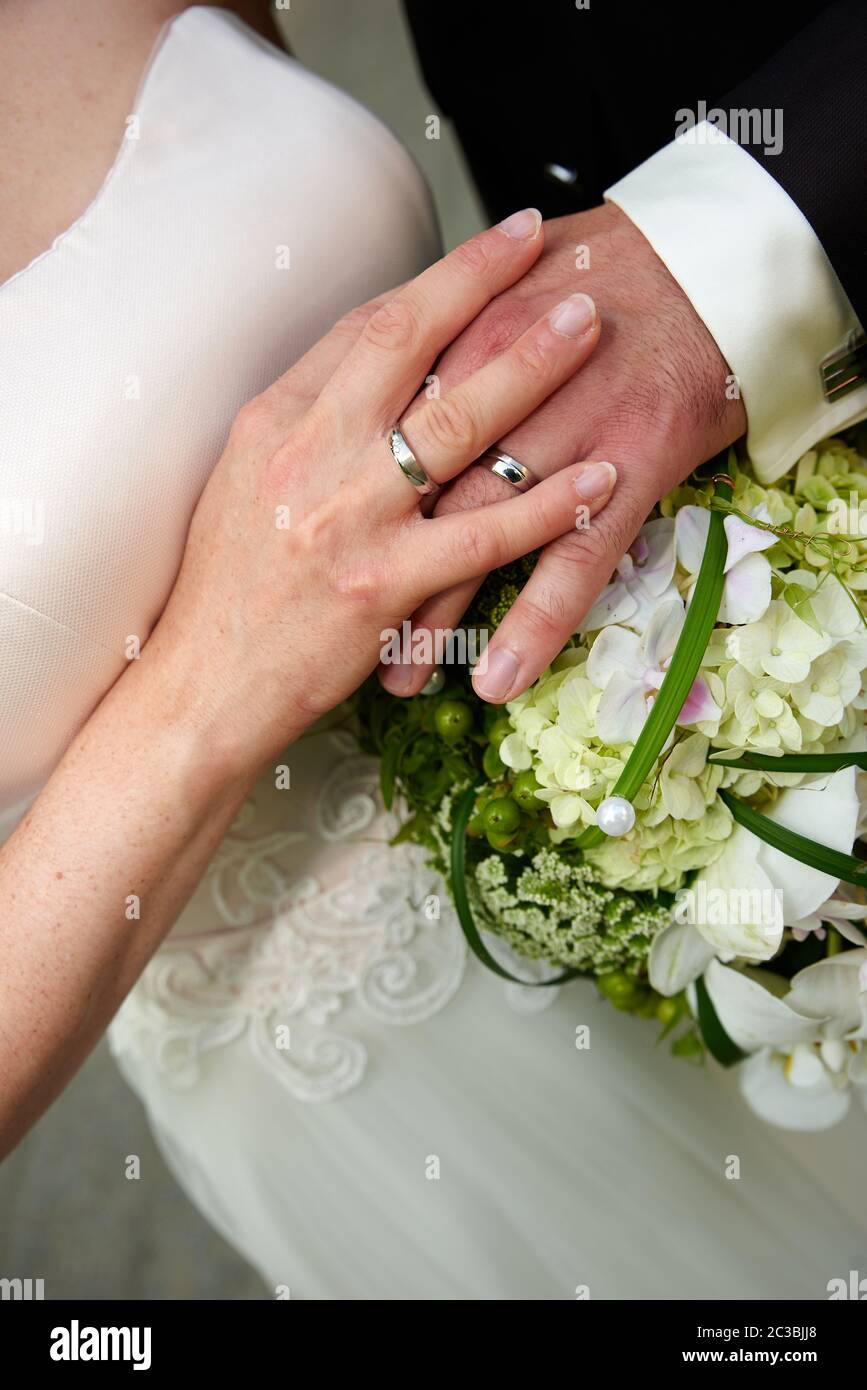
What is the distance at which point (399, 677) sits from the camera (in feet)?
2.30

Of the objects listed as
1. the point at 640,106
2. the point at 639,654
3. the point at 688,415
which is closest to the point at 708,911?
the point at 639,654

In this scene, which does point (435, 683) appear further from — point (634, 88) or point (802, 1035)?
point (634, 88)

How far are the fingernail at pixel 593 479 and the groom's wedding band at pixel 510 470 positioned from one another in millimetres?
42

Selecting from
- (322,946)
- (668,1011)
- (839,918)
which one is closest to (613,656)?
(839,918)

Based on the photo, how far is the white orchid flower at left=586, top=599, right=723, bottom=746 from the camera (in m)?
0.61

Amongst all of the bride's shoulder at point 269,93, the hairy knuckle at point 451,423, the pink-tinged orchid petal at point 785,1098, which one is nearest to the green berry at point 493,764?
the hairy knuckle at point 451,423

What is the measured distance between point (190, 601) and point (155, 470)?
0.30ft

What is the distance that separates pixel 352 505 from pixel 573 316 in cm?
17

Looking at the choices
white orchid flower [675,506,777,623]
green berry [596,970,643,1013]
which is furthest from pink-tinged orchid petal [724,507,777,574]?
green berry [596,970,643,1013]

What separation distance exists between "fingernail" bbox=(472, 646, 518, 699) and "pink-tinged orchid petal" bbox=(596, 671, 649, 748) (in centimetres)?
6

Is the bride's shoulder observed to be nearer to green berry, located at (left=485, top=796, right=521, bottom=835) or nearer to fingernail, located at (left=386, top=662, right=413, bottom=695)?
fingernail, located at (left=386, top=662, right=413, bottom=695)

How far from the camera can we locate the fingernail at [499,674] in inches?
25.0

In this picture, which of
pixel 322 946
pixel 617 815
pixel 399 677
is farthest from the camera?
pixel 322 946

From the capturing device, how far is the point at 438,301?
25.3 inches
